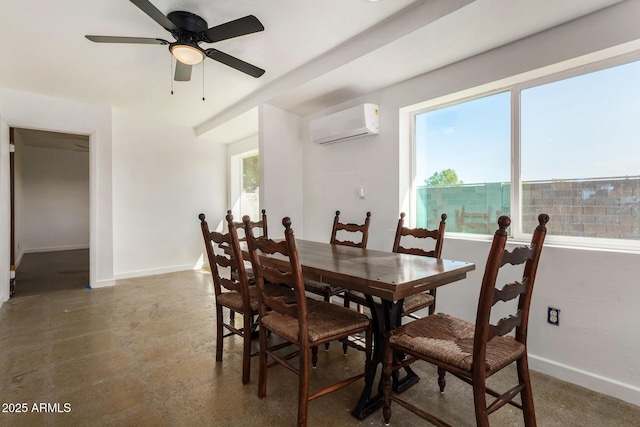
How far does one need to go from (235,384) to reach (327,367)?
63cm

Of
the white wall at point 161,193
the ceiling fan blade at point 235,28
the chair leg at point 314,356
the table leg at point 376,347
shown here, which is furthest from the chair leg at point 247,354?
the white wall at point 161,193

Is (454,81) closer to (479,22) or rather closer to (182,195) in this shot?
(479,22)

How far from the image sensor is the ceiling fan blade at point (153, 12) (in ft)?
5.52

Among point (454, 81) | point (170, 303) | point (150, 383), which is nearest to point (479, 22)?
point (454, 81)

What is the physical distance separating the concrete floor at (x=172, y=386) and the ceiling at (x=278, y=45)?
2323 millimetres

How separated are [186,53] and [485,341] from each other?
2466 mm

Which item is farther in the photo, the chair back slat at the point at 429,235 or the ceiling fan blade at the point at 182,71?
the ceiling fan blade at the point at 182,71

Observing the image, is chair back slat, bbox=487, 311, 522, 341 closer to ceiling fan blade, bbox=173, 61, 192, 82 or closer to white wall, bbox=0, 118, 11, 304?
ceiling fan blade, bbox=173, 61, 192, 82

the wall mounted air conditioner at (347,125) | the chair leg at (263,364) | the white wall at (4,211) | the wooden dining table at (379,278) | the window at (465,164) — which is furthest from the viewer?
the white wall at (4,211)

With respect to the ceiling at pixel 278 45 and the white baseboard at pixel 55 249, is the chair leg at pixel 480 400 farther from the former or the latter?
the white baseboard at pixel 55 249

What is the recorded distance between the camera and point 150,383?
1.93 metres

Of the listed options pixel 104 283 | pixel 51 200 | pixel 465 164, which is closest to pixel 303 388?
pixel 465 164

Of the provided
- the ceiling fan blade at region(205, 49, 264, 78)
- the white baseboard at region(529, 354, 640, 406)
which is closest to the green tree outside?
the white baseboard at region(529, 354, 640, 406)

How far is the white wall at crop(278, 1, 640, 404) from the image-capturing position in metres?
1.80
